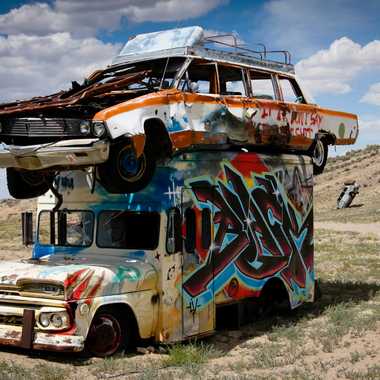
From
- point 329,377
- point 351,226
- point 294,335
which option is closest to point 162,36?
point 294,335

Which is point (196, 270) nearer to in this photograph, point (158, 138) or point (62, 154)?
point (158, 138)

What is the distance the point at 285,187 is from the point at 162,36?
305 cm

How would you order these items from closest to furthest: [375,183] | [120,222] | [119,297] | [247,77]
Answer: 1. [119,297]
2. [120,222]
3. [247,77]
4. [375,183]

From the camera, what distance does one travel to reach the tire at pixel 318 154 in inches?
483

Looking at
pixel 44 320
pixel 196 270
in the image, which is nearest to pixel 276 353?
pixel 196 270

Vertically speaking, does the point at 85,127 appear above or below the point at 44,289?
above

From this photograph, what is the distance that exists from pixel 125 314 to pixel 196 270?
1140 millimetres

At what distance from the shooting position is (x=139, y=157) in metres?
8.95

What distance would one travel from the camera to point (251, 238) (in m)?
10.7

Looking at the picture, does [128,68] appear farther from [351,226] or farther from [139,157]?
[351,226]

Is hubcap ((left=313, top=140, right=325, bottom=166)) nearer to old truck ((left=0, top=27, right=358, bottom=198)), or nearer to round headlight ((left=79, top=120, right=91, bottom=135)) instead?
old truck ((left=0, top=27, right=358, bottom=198))

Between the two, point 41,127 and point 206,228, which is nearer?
point 41,127

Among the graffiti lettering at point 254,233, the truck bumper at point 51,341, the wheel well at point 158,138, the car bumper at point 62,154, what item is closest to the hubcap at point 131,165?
the wheel well at point 158,138

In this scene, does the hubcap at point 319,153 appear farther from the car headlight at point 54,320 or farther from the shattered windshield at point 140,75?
the car headlight at point 54,320
